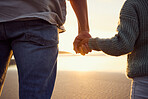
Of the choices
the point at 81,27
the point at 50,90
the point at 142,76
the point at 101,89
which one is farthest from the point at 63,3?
the point at 101,89

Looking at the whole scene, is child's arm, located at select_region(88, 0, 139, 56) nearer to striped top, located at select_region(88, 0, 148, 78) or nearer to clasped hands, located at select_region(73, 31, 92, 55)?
striped top, located at select_region(88, 0, 148, 78)

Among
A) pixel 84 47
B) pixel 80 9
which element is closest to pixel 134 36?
pixel 80 9

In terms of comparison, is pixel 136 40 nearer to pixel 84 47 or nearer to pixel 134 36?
pixel 134 36

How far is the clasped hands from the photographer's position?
201cm

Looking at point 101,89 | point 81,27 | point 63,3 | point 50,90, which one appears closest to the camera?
point 50,90

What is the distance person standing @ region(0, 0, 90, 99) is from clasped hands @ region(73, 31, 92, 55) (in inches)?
27.8

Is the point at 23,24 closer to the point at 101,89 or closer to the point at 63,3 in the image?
the point at 63,3

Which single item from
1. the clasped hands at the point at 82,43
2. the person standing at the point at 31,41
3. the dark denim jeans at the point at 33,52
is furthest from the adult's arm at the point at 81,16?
the dark denim jeans at the point at 33,52

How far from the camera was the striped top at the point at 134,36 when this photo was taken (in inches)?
53.4

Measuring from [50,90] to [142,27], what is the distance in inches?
31.3

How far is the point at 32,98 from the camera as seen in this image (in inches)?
47.0

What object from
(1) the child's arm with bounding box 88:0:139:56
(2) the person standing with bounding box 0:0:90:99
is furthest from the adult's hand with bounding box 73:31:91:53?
(2) the person standing with bounding box 0:0:90:99

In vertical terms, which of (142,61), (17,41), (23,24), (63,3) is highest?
(63,3)

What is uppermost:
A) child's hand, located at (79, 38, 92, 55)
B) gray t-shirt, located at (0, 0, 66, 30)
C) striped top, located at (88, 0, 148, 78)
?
gray t-shirt, located at (0, 0, 66, 30)
